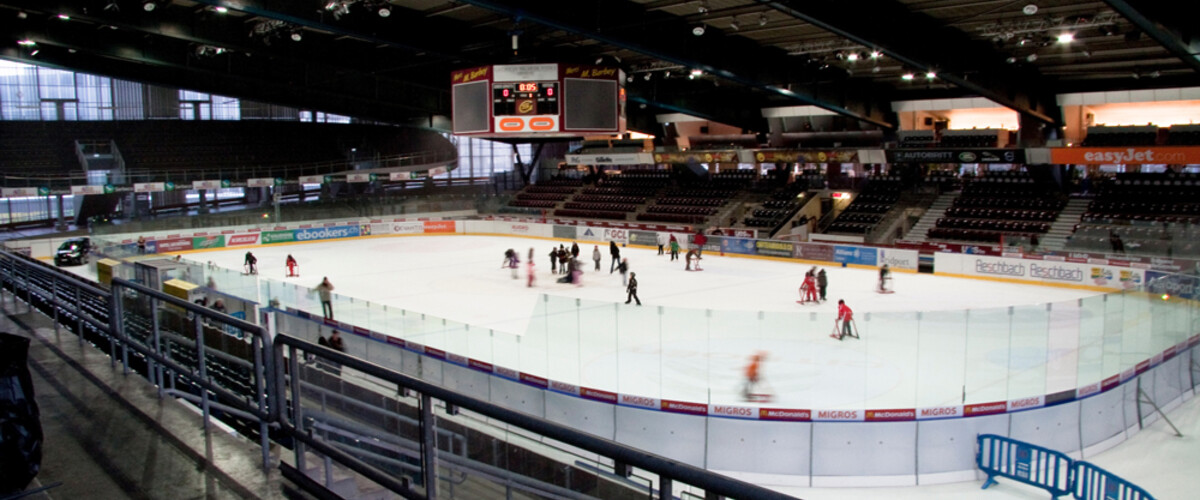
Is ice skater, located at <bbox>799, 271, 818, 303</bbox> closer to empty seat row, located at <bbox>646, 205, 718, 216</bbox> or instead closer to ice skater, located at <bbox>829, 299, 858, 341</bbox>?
ice skater, located at <bbox>829, 299, 858, 341</bbox>

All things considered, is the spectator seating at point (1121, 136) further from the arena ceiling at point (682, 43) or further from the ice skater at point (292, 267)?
the ice skater at point (292, 267)

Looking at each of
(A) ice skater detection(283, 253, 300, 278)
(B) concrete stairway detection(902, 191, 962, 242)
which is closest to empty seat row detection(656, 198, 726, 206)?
(B) concrete stairway detection(902, 191, 962, 242)

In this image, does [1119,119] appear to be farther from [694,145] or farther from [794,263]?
[694,145]

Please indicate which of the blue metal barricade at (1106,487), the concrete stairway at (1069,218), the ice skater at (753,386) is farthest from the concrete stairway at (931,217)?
the blue metal barricade at (1106,487)

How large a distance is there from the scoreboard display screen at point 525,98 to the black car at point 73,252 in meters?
18.3

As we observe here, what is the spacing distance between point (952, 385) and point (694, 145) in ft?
127

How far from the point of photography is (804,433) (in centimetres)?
1143

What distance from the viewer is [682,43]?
26.0 metres

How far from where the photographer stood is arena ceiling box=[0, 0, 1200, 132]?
70.2 feet

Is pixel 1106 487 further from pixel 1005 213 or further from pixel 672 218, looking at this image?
pixel 672 218

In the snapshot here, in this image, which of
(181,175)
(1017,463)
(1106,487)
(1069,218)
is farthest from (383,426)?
(181,175)

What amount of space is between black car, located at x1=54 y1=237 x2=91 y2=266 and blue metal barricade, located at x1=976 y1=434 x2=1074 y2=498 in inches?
1264

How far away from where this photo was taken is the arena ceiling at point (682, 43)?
2139 cm

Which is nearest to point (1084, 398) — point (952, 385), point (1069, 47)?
point (952, 385)
